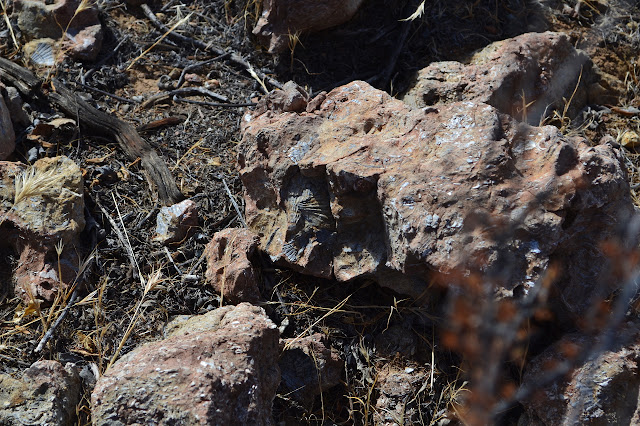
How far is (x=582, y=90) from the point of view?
11.8 ft

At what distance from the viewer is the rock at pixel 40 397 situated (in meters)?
→ 2.36

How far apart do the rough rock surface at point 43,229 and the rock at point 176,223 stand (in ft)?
1.23

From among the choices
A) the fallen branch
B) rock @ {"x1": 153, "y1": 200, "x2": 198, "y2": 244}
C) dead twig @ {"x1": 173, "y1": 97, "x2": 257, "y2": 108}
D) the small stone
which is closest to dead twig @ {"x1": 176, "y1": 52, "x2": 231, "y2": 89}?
the fallen branch

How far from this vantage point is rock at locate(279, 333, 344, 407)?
2598 millimetres

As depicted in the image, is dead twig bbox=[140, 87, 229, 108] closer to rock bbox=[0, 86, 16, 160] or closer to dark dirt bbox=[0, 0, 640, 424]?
dark dirt bbox=[0, 0, 640, 424]

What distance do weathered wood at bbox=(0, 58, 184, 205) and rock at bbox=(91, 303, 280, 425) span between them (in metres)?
1.09

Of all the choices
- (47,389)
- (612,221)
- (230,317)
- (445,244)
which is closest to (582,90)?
(612,221)

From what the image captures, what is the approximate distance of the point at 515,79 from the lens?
3.20 metres

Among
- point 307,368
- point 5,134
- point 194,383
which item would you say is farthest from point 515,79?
point 5,134

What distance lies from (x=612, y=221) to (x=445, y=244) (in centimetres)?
67

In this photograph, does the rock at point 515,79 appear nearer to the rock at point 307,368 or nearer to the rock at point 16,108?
the rock at point 307,368

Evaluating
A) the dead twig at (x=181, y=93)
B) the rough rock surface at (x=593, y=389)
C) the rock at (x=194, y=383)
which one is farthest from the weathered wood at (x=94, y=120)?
the rough rock surface at (x=593, y=389)

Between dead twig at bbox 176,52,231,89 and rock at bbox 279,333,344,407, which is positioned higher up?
dead twig at bbox 176,52,231,89

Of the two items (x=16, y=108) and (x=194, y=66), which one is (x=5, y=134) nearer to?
(x=16, y=108)
